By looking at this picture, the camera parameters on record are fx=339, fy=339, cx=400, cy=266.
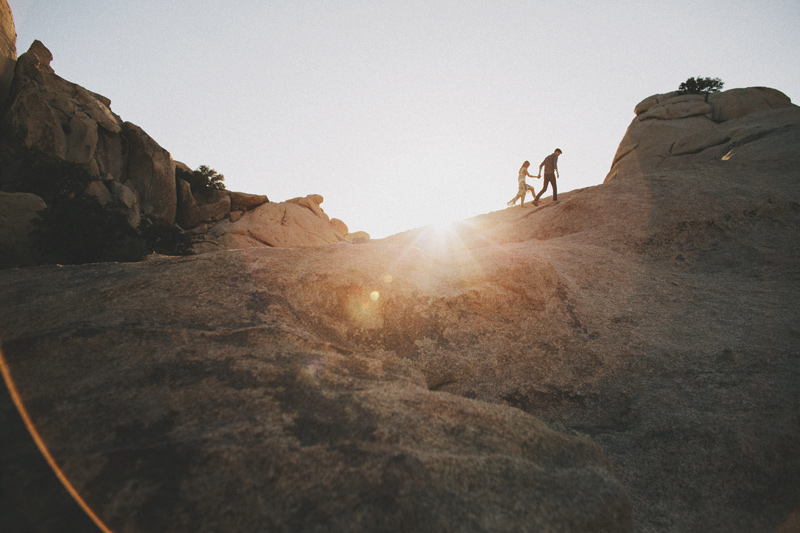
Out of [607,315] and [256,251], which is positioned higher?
[256,251]

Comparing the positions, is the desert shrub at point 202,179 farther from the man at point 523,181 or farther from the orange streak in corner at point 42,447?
the orange streak in corner at point 42,447

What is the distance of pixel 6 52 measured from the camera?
21.0 meters

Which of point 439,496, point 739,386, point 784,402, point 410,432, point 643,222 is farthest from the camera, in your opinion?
point 643,222

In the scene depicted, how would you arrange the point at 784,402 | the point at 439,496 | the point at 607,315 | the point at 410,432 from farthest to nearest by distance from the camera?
the point at 607,315 < the point at 784,402 < the point at 410,432 < the point at 439,496

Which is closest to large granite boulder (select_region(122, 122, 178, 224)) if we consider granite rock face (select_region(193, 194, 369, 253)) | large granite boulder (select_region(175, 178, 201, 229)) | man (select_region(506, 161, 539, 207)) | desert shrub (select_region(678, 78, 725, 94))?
large granite boulder (select_region(175, 178, 201, 229))

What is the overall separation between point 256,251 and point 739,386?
6.41 metres

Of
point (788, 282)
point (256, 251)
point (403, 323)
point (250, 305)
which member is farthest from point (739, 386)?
point (256, 251)

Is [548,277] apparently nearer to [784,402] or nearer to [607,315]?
[607,315]

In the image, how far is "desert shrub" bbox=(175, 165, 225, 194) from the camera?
3278cm

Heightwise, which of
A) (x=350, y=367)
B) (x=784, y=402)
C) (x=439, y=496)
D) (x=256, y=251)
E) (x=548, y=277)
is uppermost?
(x=256, y=251)

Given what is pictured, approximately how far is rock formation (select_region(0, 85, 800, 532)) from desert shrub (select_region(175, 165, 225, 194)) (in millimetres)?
33250

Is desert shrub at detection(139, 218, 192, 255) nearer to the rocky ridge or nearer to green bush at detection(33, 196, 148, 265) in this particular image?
green bush at detection(33, 196, 148, 265)

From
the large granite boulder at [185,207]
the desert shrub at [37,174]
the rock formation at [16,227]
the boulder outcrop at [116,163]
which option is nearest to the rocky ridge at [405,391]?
the rock formation at [16,227]

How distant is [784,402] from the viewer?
3305 millimetres
